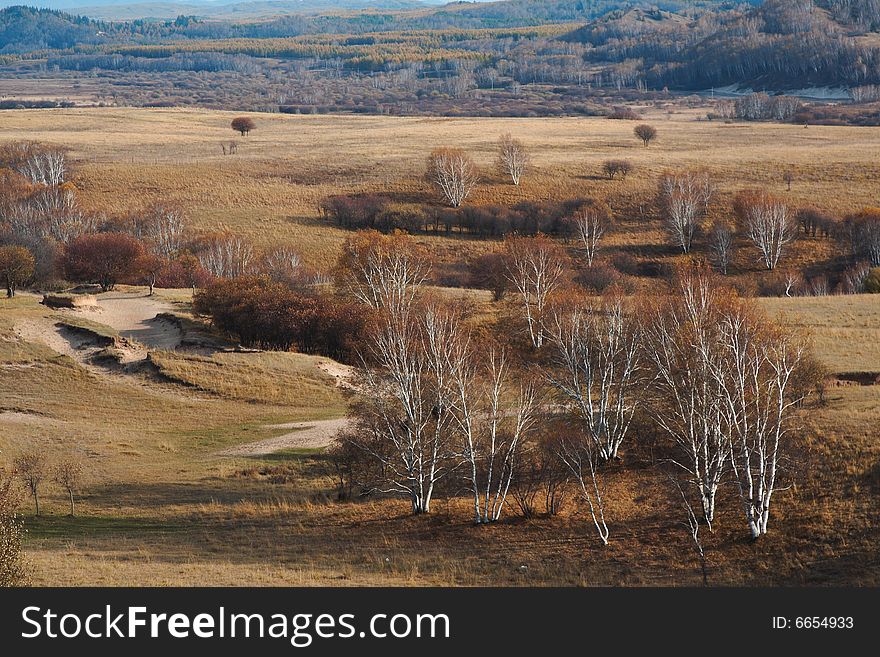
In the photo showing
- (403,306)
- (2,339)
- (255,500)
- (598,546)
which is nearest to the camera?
(598,546)

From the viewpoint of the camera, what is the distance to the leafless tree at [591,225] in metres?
91.6

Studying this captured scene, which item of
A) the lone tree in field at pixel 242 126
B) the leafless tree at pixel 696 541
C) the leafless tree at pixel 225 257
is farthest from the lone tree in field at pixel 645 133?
the leafless tree at pixel 696 541

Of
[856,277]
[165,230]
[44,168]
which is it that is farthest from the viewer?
[44,168]

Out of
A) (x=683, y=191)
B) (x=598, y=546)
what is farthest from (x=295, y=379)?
(x=683, y=191)

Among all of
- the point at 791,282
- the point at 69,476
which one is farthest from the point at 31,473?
the point at 791,282

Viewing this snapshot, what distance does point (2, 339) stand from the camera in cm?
5109

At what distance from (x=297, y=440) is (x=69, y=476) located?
9.76 m

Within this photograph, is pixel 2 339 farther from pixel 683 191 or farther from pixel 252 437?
pixel 683 191

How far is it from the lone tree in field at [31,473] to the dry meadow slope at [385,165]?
5749 cm

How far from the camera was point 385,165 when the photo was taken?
4978 inches

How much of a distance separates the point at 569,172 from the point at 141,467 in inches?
Result: 3499

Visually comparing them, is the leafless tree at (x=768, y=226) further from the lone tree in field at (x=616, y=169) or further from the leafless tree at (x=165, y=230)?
the leafless tree at (x=165, y=230)

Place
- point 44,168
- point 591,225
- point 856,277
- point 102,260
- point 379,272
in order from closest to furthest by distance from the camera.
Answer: point 379,272 → point 102,260 → point 856,277 → point 591,225 → point 44,168

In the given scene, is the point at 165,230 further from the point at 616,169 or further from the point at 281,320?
the point at 616,169
